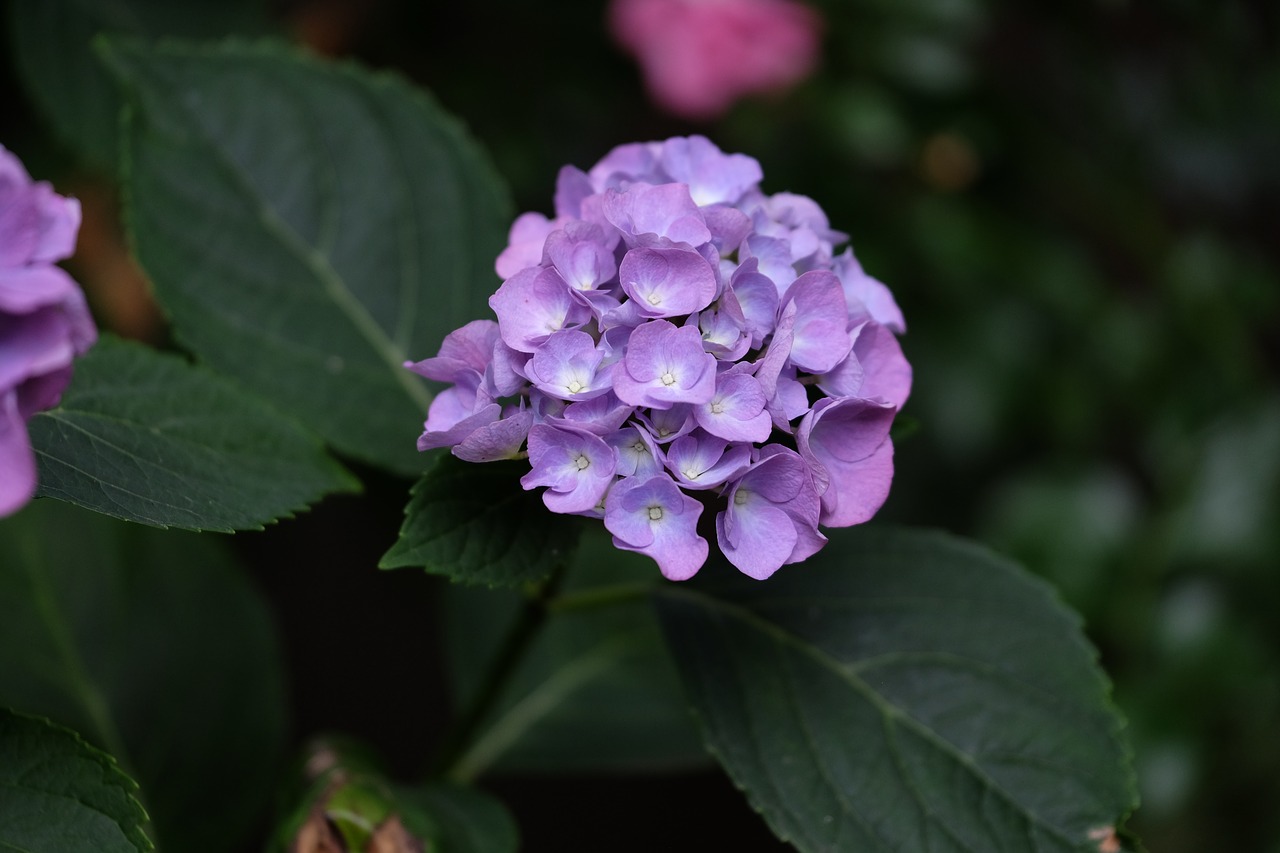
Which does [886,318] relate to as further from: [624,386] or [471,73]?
[471,73]

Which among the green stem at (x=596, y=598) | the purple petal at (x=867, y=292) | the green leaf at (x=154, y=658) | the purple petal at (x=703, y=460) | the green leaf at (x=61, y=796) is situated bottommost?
the green leaf at (x=154, y=658)

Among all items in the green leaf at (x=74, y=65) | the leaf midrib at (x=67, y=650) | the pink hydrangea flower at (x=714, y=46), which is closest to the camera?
the leaf midrib at (x=67, y=650)

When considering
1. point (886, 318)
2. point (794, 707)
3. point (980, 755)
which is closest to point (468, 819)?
point (794, 707)

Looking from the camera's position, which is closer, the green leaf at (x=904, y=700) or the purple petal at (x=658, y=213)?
the purple petal at (x=658, y=213)

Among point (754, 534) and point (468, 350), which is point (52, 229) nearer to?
point (468, 350)

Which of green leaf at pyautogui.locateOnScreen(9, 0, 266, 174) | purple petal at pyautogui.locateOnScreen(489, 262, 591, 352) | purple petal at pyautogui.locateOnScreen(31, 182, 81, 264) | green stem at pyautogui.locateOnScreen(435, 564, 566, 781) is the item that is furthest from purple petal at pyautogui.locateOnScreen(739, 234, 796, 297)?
green leaf at pyautogui.locateOnScreen(9, 0, 266, 174)

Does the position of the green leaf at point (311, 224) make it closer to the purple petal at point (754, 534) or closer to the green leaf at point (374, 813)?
the green leaf at point (374, 813)

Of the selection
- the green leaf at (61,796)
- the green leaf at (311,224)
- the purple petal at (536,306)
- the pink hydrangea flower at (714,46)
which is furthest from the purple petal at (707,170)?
the pink hydrangea flower at (714,46)
